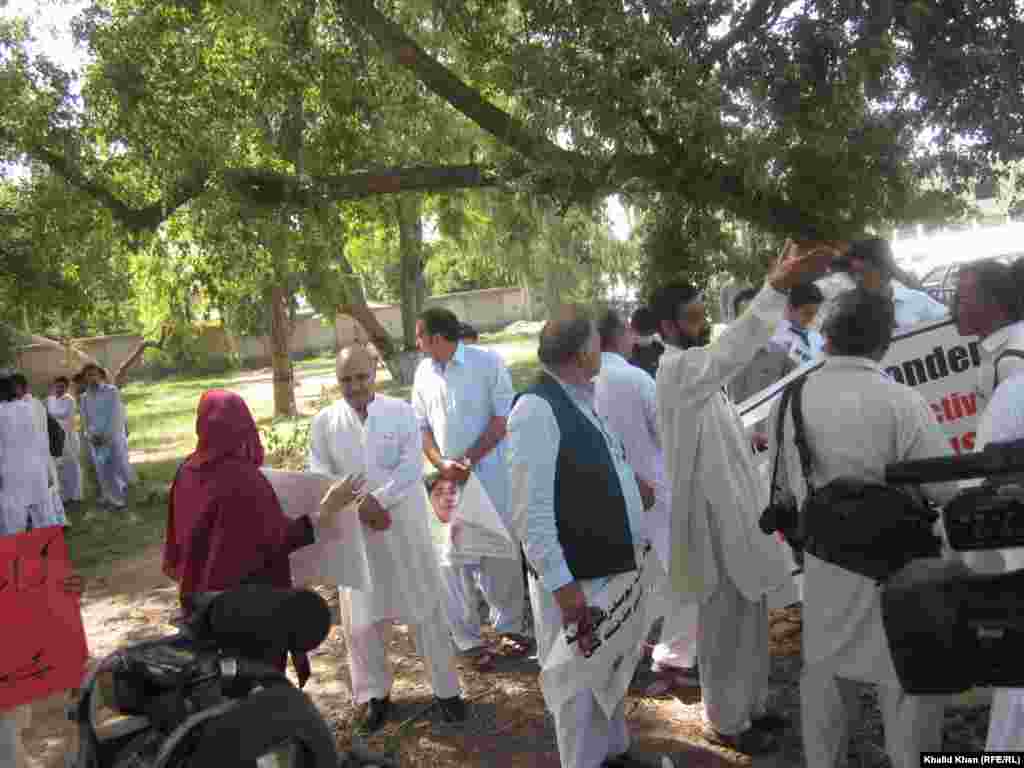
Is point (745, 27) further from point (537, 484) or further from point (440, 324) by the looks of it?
point (537, 484)

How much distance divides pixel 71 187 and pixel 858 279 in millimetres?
7407

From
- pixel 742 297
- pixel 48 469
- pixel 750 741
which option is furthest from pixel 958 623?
pixel 48 469

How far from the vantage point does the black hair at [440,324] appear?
560 centimetres

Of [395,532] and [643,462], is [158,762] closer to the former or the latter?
[395,532]

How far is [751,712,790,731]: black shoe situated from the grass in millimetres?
1877

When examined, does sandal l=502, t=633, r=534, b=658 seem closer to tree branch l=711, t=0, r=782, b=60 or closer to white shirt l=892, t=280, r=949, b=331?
white shirt l=892, t=280, r=949, b=331

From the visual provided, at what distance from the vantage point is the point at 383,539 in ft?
15.5

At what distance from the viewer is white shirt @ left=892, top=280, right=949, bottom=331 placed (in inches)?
222

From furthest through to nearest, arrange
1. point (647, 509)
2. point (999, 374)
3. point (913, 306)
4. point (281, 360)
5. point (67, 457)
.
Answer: point (281, 360), point (67, 457), point (913, 306), point (647, 509), point (999, 374)

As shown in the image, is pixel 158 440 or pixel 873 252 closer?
pixel 873 252

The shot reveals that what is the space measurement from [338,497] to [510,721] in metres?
1.73

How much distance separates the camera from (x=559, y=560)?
330 centimetres

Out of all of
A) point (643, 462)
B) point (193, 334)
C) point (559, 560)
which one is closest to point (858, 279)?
point (643, 462)

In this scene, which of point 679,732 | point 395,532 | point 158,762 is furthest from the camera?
point 395,532
